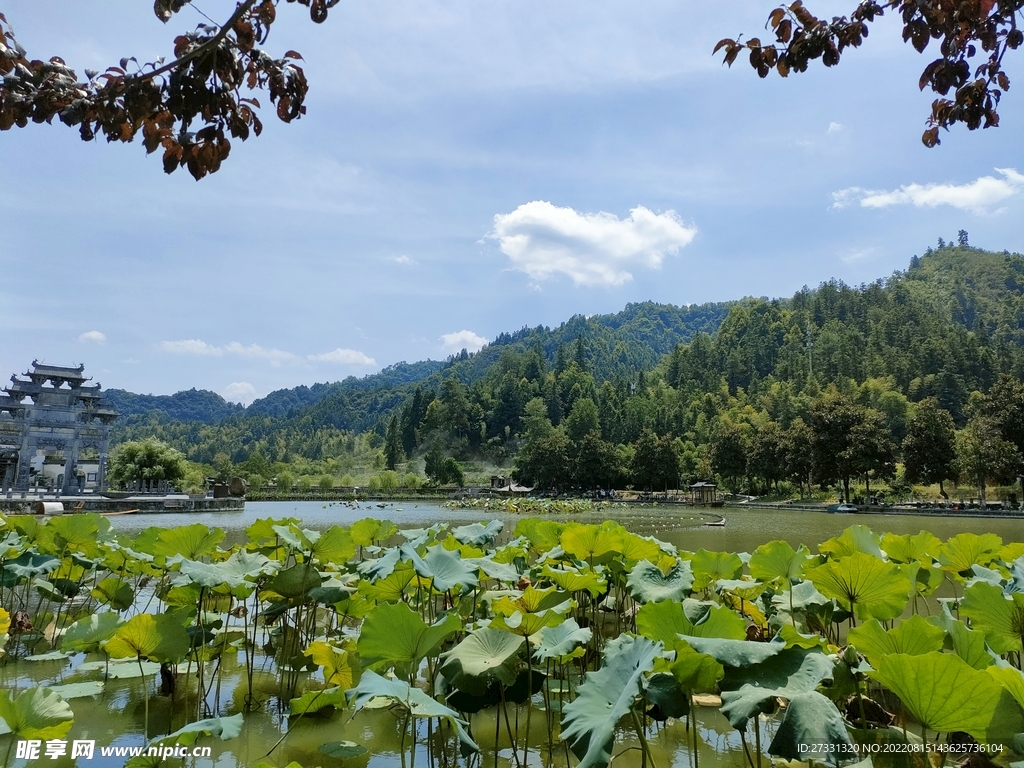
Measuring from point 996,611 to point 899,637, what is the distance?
1.15 m

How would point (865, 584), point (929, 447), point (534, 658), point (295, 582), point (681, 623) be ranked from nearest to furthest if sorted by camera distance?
point (681, 623) < point (534, 658) < point (865, 584) < point (295, 582) < point (929, 447)

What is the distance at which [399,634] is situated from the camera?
252 cm

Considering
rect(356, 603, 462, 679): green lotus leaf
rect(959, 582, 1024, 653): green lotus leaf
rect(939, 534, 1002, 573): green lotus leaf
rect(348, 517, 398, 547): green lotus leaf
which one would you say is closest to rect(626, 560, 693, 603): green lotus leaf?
rect(959, 582, 1024, 653): green lotus leaf

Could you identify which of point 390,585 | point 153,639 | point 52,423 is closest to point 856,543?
point 390,585

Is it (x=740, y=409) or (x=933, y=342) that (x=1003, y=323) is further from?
(x=740, y=409)

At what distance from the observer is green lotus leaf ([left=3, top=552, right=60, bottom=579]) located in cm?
491

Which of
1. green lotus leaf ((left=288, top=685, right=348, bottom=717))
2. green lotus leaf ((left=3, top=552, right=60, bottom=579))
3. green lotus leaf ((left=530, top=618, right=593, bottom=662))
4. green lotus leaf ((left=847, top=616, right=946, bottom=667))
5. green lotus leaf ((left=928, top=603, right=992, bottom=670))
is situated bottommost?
green lotus leaf ((left=288, top=685, right=348, bottom=717))

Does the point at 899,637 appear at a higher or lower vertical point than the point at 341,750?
higher

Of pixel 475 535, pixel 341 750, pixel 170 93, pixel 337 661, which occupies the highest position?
pixel 170 93

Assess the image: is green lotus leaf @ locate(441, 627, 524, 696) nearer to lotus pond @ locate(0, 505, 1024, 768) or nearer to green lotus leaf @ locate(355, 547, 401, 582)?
lotus pond @ locate(0, 505, 1024, 768)

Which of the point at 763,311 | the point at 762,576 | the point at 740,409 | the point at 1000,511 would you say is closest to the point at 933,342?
the point at 740,409

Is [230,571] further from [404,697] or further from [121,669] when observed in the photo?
[404,697]

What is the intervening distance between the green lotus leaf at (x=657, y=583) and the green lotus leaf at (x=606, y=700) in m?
1.09

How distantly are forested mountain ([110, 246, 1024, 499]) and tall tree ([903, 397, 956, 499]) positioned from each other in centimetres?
13
